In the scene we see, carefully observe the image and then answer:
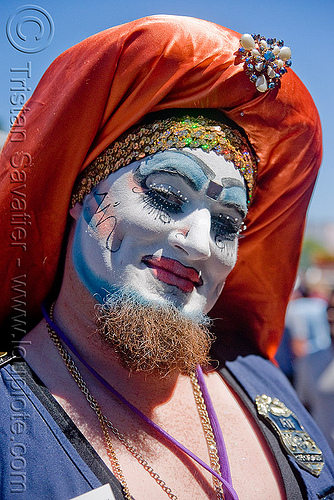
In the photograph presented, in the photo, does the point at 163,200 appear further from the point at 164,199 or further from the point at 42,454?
the point at 42,454

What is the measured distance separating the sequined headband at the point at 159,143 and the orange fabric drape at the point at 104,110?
5cm

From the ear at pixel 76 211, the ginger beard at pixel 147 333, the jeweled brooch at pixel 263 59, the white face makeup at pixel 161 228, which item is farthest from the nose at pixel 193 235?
the jeweled brooch at pixel 263 59

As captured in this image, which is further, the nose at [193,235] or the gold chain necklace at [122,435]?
the nose at [193,235]

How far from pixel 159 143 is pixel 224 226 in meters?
0.42

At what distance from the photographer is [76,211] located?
6.07 feet

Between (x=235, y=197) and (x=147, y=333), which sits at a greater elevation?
(x=235, y=197)

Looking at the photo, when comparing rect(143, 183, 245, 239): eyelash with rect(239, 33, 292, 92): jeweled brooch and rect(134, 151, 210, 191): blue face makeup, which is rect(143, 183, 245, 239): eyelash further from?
rect(239, 33, 292, 92): jeweled brooch

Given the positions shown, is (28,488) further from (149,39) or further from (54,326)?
(149,39)

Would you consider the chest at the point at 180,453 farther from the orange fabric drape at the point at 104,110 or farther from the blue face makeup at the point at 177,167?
the blue face makeup at the point at 177,167

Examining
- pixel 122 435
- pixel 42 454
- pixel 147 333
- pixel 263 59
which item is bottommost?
pixel 122 435

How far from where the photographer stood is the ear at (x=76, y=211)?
6.04 feet

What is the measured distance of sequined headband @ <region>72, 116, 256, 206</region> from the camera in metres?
1.77

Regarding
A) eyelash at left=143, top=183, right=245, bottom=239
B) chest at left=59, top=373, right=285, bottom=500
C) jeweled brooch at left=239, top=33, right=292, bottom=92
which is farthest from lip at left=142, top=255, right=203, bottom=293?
jeweled brooch at left=239, top=33, right=292, bottom=92

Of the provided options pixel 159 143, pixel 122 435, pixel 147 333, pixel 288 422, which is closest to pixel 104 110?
pixel 159 143
